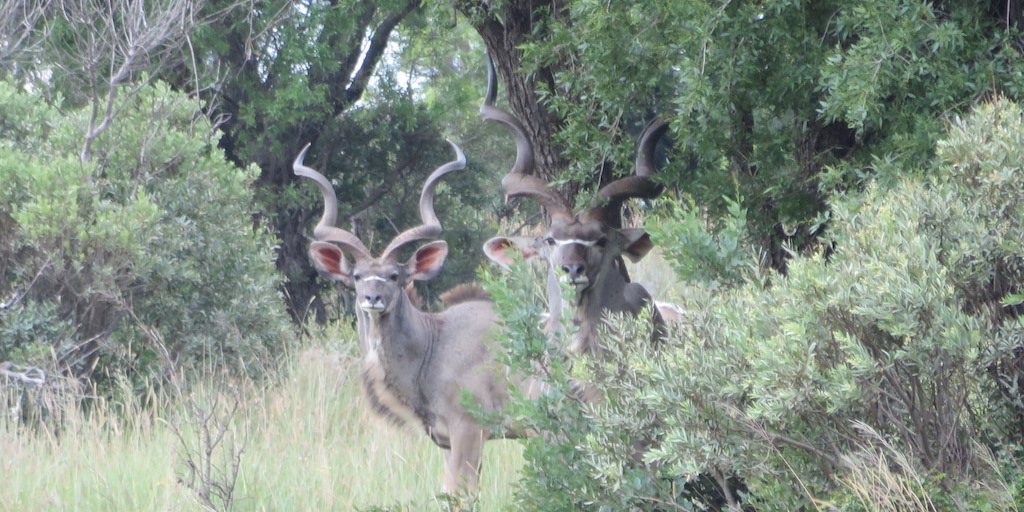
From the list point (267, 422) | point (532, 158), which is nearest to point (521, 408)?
point (532, 158)

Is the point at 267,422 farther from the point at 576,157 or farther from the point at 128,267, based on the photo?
the point at 576,157

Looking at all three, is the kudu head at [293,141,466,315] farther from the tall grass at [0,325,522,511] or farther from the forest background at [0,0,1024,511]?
the forest background at [0,0,1024,511]

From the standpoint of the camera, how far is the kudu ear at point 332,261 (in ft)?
26.0

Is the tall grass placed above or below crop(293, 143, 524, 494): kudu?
below

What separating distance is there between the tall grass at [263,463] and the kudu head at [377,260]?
80 centimetres

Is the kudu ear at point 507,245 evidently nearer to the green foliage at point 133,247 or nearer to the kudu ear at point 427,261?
the kudu ear at point 427,261

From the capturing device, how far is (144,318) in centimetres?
945

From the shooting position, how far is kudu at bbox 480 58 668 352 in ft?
20.0

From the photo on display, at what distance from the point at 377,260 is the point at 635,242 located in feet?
6.76

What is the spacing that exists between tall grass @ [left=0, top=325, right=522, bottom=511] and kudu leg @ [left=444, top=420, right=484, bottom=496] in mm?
127

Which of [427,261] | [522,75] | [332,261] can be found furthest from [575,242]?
[332,261]

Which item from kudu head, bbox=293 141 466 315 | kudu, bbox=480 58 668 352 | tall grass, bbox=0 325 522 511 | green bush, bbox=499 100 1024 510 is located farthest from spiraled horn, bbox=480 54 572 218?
green bush, bbox=499 100 1024 510

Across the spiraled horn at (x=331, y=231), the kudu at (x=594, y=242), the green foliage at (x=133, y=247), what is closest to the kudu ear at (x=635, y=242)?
the kudu at (x=594, y=242)

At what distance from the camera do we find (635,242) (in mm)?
6387
